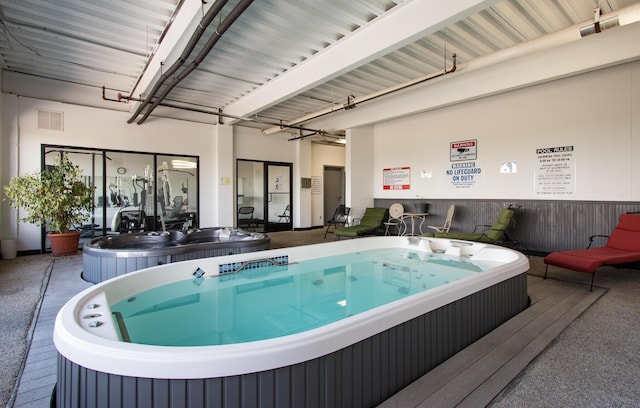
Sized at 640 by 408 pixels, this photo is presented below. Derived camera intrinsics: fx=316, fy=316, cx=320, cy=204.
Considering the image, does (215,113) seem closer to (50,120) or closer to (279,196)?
(50,120)

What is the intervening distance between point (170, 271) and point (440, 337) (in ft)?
7.68

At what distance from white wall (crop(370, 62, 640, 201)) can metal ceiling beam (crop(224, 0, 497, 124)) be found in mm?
3065

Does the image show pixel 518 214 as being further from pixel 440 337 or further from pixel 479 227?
pixel 440 337

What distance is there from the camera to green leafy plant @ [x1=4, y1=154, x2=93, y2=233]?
4945 millimetres

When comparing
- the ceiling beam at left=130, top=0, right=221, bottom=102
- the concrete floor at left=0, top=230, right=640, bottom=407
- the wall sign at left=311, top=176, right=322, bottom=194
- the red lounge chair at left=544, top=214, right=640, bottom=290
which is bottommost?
the concrete floor at left=0, top=230, right=640, bottom=407

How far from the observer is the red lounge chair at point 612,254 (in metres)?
3.38

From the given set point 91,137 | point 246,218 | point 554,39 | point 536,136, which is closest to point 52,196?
point 91,137

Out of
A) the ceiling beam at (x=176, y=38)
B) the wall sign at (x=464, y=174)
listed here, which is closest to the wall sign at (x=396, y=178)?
the wall sign at (x=464, y=174)

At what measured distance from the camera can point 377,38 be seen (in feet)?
12.0

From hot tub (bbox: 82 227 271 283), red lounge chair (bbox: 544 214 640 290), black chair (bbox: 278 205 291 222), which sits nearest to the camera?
red lounge chair (bbox: 544 214 640 290)

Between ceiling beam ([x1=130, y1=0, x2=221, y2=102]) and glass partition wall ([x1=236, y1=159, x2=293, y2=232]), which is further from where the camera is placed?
glass partition wall ([x1=236, y1=159, x2=293, y2=232])

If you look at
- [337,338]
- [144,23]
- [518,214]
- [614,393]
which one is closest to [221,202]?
[144,23]

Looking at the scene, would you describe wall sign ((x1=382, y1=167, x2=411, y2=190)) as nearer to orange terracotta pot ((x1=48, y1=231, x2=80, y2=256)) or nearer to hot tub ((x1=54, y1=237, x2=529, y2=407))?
hot tub ((x1=54, y1=237, x2=529, y2=407))

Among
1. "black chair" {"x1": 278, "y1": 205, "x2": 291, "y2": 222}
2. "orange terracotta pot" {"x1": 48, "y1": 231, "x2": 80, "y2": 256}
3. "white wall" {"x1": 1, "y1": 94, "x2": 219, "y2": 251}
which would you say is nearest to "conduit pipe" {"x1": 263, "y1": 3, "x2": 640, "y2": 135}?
"white wall" {"x1": 1, "y1": 94, "x2": 219, "y2": 251}
